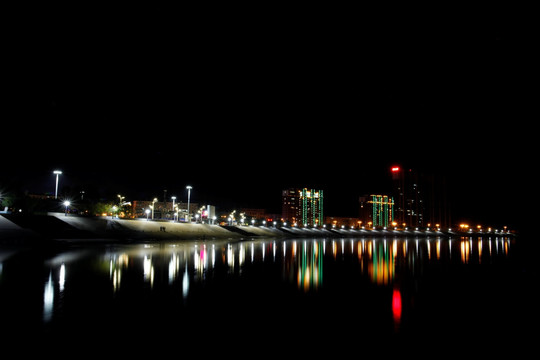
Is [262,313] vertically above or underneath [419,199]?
underneath

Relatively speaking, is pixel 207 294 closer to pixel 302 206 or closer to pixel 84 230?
pixel 84 230

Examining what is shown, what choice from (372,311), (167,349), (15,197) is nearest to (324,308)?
(372,311)

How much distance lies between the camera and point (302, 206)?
7096 inches

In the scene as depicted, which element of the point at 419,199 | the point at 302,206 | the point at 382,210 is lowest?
the point at 382,210

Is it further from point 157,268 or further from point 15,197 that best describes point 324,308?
point 15,197

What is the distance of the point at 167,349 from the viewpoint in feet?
18.1

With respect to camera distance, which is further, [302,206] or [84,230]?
[302,206]

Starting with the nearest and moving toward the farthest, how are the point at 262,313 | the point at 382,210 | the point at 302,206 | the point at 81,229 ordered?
the point at 262,313
the point at 81,229
the point at 382,210
the point at 302,206

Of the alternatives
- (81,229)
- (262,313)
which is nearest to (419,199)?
(81,229)

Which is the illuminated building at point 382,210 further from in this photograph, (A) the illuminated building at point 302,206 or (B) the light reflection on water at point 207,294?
(B) the light reflection on water at point 207,294

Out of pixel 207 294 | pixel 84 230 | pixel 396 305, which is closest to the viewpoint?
pixel 396 305

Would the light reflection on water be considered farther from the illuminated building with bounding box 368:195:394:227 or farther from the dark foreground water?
the illuminated building with bounding box 368:195:394:227

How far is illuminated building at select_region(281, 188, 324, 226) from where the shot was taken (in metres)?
171

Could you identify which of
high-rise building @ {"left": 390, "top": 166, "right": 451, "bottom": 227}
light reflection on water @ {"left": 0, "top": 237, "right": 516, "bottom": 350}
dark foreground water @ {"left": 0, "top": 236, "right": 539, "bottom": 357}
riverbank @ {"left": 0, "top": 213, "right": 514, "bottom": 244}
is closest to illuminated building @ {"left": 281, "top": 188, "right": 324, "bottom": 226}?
high-rise building @ {"left": 390, "top": 166, "right": 451, "bottom": 227}
